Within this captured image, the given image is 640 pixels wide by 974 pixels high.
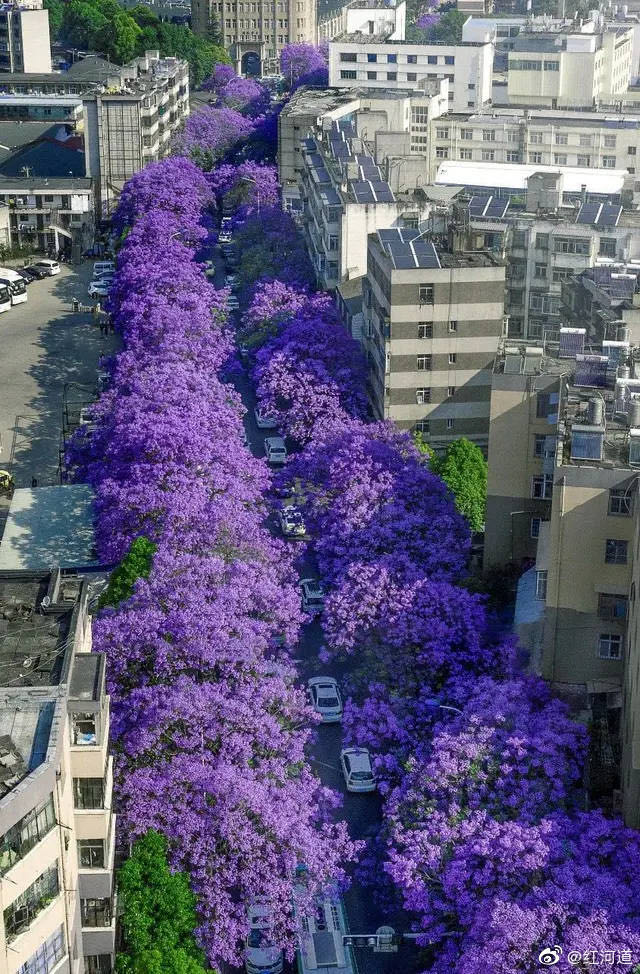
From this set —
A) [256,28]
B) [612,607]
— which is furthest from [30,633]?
[256,28]

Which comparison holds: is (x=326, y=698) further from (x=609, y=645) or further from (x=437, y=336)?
(x=437, y=336)

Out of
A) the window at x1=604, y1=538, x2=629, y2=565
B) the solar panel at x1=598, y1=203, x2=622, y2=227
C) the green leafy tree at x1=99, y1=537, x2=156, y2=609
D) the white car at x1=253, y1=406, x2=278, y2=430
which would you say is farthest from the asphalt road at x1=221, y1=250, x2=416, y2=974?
the solar panel at x1=598, y1=203, x2=622, y2=227

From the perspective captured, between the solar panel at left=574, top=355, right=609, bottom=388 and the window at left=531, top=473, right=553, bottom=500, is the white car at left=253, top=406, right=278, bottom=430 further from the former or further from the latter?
the solar panel at left=574, top=355, right=609, bottom=388

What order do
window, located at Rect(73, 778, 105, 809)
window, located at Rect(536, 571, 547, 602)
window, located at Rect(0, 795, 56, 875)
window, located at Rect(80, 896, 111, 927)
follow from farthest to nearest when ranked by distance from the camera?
window, located at Rect(536, 571, 547, 602)
window, located at Rect(80, 896, 111, 927)
window, located at Rect(73, 778, 105, 809)
window, located at Rect(0, 795, 56, 875)

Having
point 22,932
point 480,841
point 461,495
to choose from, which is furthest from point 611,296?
point 22,932

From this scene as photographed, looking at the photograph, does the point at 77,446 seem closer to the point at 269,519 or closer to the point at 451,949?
the point at 269,519

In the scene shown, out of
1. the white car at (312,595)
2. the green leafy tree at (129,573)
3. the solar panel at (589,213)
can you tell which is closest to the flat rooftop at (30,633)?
the green leafy tree at (129,573)
